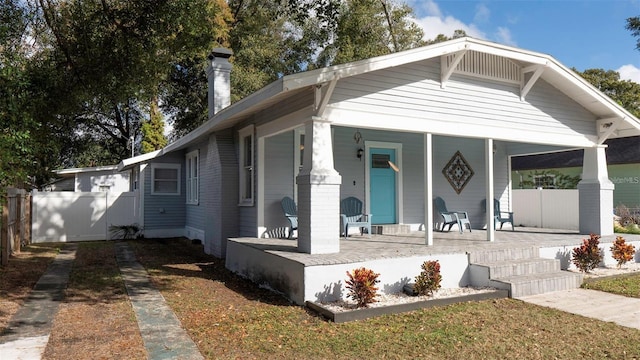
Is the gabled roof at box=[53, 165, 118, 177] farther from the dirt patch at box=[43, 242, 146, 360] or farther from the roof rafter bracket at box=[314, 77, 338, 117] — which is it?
the roof rafter bracket at box=[314, 77, 338, 117]

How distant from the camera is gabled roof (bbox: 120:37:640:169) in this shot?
6375mm

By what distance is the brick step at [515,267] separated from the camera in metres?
6.84

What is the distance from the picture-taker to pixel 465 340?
4602 millimetres

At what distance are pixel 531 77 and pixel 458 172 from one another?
3287 mm

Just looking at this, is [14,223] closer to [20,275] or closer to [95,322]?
→ [20,275]

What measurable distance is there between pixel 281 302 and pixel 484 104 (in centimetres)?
535

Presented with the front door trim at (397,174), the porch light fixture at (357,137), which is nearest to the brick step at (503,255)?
the front door trim at (397,174)

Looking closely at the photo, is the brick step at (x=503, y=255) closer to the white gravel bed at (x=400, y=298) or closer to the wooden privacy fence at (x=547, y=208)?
the white gravel bed at (x=400, y=298)

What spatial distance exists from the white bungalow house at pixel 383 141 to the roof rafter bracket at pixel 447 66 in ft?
0.06

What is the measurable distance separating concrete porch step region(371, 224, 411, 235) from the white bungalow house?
14 cm

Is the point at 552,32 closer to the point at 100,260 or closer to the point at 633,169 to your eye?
Result: the point at 633,169

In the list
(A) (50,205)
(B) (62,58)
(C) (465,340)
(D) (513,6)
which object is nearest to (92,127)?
(A) (50,205)

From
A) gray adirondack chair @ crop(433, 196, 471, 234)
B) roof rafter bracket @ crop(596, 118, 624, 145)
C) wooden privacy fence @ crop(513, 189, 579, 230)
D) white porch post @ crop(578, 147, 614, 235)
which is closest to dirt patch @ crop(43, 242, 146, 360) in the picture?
gray adirondack chair @ crop(433, 196, 471, 234)

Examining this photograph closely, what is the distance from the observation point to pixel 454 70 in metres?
8.02
